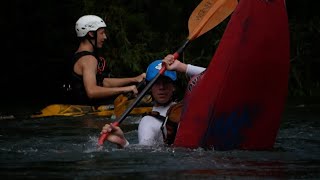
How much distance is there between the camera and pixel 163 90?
6.55 metres

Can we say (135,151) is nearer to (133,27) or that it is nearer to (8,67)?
(133,27)

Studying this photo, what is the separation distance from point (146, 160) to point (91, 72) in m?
2.76

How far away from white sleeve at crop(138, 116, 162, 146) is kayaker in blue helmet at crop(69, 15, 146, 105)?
184 centimetres

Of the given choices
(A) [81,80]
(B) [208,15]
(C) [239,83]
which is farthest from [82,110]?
(C) [239,83]

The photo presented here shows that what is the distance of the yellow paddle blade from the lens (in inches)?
292

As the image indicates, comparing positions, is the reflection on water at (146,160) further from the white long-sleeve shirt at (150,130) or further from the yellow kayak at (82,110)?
the yellow kayak at (82,110)

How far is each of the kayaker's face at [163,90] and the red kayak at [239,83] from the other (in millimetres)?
151

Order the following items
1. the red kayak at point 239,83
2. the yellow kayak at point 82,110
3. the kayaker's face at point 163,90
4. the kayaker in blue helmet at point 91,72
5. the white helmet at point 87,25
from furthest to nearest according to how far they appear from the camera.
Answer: the yellow kayak at point 82,110, the white helmet at point 87,25, the kayaker in blue helmet at point 91,72, the kayaker's face at point 163,90, the red kayak at point 239,83

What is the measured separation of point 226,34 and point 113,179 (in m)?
1.71

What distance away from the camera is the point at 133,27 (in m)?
12.6

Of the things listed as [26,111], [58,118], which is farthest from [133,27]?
[58,118]

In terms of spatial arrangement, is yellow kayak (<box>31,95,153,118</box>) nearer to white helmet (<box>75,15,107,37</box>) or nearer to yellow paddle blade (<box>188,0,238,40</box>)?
white helmet (<box>75,15,107,37</box>)

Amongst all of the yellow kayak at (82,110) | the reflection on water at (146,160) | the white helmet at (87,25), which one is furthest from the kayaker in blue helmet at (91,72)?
the yellow kayak at (82,110)

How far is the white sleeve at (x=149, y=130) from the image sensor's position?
643 cm
